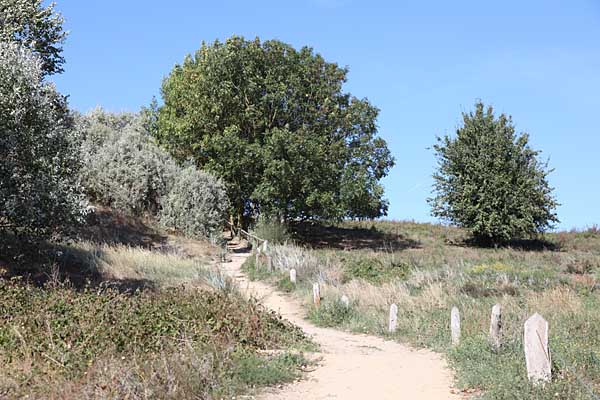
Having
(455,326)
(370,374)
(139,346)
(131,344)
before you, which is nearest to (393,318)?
(455,326)

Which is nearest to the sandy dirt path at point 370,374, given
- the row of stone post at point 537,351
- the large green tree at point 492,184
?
the row of stone post at point 537,351

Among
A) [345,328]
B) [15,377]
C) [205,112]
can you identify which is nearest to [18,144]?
[15,377]

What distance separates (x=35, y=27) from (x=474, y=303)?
21623 mm

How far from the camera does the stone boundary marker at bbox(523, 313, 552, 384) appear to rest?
7820 mm

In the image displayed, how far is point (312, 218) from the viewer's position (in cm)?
3494

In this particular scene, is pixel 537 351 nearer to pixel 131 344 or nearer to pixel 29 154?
pixel 131 344

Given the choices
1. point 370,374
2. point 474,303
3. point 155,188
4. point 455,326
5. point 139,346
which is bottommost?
point 370,374

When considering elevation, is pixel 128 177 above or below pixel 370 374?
above

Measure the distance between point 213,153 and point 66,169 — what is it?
20.3m

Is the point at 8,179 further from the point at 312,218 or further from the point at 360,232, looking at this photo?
the point at 360,232

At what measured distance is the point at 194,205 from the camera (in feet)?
104

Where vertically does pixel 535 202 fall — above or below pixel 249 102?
below

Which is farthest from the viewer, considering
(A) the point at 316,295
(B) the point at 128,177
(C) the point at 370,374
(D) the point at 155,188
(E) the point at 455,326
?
(D) the point at 155,188

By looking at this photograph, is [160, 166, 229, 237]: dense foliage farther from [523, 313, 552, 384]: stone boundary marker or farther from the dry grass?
[523, 313, 552, 384]: stone boundary marker
